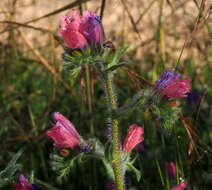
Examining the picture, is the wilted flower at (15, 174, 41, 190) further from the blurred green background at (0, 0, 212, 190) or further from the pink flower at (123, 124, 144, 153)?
the pink flower at (123, 124, 144, 153)

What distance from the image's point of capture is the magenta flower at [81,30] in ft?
4.02

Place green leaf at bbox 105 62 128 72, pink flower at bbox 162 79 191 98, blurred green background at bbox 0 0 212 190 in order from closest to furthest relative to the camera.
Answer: green leaf at bbox 105 62 128 72, pink flower at bbox 162 79 191 98, blurred green background at bbox 0 0 212 190

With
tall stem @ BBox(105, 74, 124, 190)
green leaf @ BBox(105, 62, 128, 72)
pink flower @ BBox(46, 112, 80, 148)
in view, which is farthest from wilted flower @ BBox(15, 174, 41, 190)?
green leaf @ BBox(105, 62, 128, 72)

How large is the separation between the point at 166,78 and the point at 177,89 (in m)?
0.06

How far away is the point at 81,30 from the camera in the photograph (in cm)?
125

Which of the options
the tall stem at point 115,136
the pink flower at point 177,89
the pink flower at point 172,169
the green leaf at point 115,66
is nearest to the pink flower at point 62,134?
the tall stem at point 115,136

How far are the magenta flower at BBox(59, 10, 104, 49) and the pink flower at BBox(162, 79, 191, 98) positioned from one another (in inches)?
12.7

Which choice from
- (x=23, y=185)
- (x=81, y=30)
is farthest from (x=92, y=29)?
(x=23, y=185)

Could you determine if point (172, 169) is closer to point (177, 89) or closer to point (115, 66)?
point (177, 89)

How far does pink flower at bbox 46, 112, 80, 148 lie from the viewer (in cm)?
134

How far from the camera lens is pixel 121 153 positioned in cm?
134

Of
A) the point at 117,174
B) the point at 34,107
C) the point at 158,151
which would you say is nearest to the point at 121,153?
the point at 117,174

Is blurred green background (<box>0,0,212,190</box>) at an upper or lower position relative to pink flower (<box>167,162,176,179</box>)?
upper

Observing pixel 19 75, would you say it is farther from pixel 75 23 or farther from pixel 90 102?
pixel 75 23
